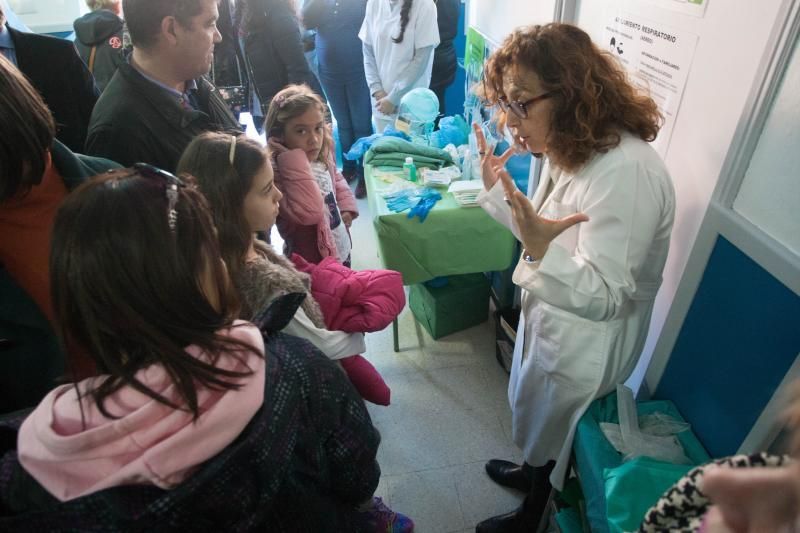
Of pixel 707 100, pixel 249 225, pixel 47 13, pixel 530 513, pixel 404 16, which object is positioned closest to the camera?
pixel 707 100

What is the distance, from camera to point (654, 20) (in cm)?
127

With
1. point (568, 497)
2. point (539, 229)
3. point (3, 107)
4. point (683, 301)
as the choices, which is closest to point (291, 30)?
point (3, 107)

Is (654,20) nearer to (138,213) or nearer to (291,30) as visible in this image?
(138,213)

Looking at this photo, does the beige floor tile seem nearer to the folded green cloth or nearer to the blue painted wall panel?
the blue painted wall panel

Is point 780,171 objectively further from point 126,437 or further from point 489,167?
point 126,437

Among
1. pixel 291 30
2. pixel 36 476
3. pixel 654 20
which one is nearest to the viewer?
pixel 36 476

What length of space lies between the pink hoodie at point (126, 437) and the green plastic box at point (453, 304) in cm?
182

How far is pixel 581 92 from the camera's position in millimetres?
1085

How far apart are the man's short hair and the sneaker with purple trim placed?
159cm

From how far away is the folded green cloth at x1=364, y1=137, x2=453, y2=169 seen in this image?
2482mm

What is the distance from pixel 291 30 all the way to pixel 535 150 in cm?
254

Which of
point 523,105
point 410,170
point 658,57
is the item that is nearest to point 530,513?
point 523,105

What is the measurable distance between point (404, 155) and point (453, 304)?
0.89m

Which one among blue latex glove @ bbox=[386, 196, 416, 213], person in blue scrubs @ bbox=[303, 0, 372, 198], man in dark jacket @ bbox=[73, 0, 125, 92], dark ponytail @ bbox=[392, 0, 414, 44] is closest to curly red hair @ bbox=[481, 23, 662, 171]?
blue latex glove @ bbox=[386, 196, 416, 213]
